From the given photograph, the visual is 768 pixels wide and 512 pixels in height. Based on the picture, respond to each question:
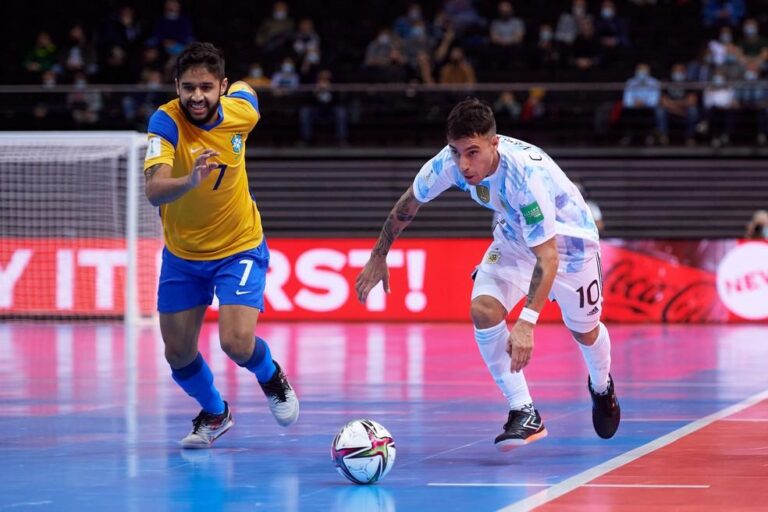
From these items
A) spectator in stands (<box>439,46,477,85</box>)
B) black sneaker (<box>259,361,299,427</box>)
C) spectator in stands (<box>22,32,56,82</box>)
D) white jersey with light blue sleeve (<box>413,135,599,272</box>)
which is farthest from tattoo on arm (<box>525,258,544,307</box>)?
spectator in stands (<box>22,32,56,82</box>)

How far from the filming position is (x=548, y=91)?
23109 millimetres

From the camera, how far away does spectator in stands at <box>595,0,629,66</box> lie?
2409 centimetres

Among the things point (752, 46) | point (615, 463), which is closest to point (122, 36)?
point (752, 46)

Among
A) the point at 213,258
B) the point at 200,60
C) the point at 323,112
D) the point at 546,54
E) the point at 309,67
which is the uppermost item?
the point at 546,54

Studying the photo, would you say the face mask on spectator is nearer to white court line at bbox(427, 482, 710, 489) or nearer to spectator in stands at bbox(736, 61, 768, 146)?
spectator in stands at bbox(736, 61, 768, 146)

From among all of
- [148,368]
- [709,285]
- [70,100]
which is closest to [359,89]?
[70,100]

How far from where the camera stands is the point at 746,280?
20688mm

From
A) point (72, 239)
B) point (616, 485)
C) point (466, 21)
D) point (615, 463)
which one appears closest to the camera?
point (616, 485)

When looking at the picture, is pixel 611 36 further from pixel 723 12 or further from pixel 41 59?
pixel 41 59

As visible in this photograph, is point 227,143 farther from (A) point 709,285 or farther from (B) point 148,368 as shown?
(A) point 709,285

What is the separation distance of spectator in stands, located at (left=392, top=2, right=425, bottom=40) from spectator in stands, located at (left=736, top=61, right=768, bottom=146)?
5822 millimetres

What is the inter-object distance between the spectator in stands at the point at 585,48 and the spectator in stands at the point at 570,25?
8.2 inches

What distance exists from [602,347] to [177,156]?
2.81 m

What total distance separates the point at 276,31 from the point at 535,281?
1890 cm
